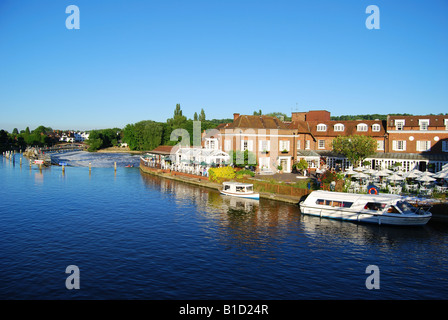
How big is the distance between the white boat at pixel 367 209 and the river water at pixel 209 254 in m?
0.84

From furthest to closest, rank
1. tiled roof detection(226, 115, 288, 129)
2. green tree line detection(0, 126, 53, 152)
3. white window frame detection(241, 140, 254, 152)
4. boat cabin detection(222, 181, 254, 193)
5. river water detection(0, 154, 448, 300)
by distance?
green tree line detection(0, 126, 53, 152), tiled roof detection(226, 115, 288, 129), white window frame detection(241, 140, 254, 152), boat cabin detection(222, 181, 254, 193), river water detection(0, 154, 448, 300)

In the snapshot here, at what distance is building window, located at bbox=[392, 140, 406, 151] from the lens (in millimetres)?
54269

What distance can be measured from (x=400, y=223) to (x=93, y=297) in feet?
83.7

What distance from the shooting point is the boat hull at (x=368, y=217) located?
30125 mm

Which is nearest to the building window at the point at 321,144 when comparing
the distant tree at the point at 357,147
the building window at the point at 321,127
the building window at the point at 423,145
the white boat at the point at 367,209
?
the building window at the point at 321,127

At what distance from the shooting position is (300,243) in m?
26.7

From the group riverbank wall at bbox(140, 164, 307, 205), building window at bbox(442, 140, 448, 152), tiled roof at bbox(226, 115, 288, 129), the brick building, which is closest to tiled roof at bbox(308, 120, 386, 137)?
the brick building

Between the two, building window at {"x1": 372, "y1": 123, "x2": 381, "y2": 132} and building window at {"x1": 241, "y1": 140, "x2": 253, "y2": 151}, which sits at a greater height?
building window at {"x1": 372, "y1": 123, "x2": 381, "y2": 132}

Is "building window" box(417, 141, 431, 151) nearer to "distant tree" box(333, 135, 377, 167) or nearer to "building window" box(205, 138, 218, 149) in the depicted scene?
"distant tree" box(333, 135, 377, 167)

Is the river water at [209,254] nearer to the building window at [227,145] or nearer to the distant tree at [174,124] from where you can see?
the building window at [227,145]

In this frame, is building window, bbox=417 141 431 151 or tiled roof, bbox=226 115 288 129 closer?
building window, bbox=417 141 431 151
